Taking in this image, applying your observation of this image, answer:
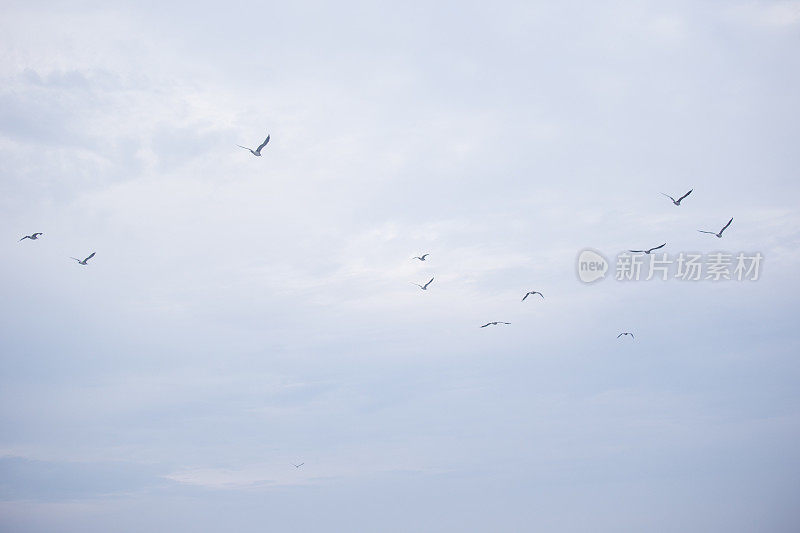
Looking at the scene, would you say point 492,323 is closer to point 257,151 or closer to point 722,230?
point 722,230

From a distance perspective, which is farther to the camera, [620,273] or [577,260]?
[577,260]

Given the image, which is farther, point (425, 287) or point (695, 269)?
point (425, 287)

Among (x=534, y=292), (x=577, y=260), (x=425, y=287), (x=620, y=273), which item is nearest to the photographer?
(x=620, y=273)

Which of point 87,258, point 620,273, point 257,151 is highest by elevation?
point 257,151

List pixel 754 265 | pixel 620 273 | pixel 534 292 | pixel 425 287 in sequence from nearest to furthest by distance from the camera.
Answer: pixel 754 265 < pixel 620 273 < pixel 534 292 < pixel 425 287

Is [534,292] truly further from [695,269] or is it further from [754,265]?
[754,265]

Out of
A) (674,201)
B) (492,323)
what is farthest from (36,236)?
(674,201)

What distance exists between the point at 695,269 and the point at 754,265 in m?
4.88

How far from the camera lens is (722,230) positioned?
61875 mm

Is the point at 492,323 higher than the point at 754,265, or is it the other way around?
the point at 754,265

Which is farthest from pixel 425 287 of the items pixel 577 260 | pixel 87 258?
pixel 87 258

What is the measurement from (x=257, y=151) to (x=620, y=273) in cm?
3760

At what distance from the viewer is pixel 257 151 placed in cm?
6075

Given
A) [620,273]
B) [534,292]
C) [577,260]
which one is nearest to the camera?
[620,273]
